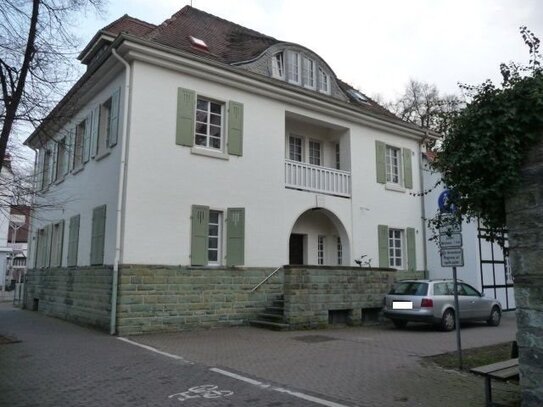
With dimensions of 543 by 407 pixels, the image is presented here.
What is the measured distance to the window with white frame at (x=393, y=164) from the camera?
20.2 meters

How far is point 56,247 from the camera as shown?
18.7 meters

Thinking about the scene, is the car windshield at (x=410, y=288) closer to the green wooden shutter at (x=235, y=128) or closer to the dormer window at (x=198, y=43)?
the green wooden shutter at (x=235, y=128)

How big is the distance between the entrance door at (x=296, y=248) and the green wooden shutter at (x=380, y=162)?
378cm

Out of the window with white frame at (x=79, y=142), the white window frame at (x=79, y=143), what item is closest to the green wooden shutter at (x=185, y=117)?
the white window frame at (x=79, y=143)

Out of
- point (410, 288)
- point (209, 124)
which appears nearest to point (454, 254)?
point (410, 288)

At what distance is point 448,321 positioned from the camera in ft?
46.0

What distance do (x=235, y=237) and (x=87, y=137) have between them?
5984 millimetres

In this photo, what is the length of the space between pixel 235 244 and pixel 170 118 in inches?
152

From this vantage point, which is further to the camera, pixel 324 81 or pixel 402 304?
pixel 324 81

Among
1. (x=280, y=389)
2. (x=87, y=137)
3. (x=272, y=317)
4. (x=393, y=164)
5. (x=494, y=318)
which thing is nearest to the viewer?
(x=280, y=389)

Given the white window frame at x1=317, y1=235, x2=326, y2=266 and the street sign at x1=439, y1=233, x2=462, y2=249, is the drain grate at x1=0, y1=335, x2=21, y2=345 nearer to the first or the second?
the street sign at x1=439, y1=233, x2=462, y2=249

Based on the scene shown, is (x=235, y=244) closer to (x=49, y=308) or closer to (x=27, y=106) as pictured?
(x=27, y=106)

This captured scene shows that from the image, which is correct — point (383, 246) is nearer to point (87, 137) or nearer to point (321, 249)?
point (321, 249)

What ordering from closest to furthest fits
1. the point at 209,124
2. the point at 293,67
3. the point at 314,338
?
the point at 314,338 < the point at 209,124 < the point at 293,67
